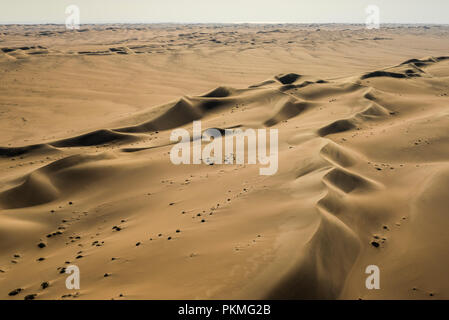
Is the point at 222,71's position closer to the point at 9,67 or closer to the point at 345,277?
the point at 9,67

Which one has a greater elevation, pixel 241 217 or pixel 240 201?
A: pixel 240 201

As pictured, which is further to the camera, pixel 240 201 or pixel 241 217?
pixel 240 201

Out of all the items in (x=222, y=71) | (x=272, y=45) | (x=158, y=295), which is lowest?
(x=158, y=295)
